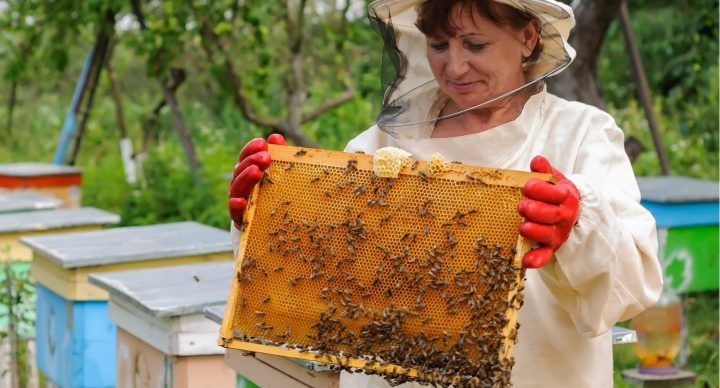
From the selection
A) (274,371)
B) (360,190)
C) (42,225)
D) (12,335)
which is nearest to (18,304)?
(12,335)

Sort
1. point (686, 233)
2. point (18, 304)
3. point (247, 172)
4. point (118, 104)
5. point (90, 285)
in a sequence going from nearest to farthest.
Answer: point (247, 172)
point (90, 285)
point (18, 304)
point (686, 233)
point (118, 104)

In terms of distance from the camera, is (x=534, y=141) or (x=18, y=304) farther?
(x=18, y=304)

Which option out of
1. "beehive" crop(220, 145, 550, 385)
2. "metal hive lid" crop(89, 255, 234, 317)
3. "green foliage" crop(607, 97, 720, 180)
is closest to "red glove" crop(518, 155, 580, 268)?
"beehive" crop(220, 145, 550, 385)

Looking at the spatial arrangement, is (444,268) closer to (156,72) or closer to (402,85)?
(402,85)

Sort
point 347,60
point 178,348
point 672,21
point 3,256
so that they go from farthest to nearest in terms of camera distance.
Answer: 1. point 672,21
2. point 347,60
3. point 3,256
4. point 178,348

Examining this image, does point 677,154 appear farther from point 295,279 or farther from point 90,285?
point 295,279

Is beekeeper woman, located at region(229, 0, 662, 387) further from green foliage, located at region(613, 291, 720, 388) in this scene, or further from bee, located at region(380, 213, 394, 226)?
green foliage, located at region(613, 291, 720, 388)

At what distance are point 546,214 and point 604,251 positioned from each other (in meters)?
0.18

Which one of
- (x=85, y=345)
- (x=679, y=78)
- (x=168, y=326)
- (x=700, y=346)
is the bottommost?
(x=700, y=346)

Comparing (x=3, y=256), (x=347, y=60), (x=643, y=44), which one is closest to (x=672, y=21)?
(x=643, y=44)

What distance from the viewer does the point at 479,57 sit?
221 cm

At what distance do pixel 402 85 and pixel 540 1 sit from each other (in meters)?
0.46

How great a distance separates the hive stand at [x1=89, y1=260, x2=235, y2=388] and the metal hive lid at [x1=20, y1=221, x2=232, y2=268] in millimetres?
268

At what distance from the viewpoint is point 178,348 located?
3.36m
